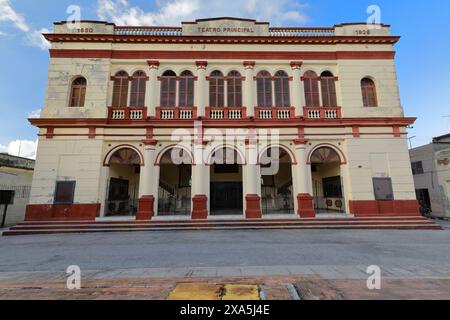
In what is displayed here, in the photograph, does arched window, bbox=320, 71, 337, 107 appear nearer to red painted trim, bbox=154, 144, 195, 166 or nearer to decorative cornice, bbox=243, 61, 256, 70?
decorative cornice, bbox=243, 61, 256, 70

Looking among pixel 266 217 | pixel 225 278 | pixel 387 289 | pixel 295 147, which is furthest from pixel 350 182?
pixel 225 278

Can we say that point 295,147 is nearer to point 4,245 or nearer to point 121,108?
point 121,108

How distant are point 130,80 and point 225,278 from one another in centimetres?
1311

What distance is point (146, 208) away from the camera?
11828 millimetres

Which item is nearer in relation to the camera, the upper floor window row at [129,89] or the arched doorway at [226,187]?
the upper floor window row at [129,89]

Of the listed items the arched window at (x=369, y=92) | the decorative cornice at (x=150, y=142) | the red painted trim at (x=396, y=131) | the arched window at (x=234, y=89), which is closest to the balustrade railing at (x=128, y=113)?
the decorative cornice at (x=150, y=142)

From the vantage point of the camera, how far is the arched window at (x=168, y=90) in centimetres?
1332

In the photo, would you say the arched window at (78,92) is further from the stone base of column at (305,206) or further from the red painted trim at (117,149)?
the stone base of column at (305,206)

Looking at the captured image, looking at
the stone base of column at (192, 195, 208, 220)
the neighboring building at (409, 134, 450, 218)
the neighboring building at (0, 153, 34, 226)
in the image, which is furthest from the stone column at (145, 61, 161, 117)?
the neighboring building at (409, 134, 450, 218)

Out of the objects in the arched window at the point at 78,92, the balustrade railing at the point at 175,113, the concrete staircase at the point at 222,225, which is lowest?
the concrete staircase at the point at 222,225

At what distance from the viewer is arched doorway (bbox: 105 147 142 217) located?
41.8ft

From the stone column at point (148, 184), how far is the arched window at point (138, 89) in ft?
8.71

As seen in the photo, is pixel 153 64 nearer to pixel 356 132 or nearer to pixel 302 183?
pixel 302 183

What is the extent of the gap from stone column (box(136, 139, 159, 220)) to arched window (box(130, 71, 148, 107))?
2.66m
